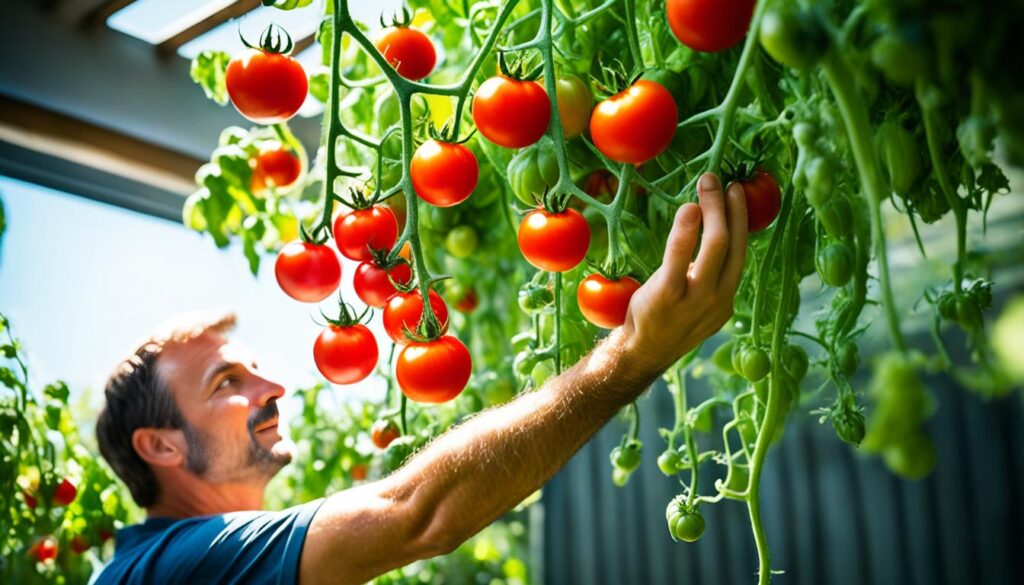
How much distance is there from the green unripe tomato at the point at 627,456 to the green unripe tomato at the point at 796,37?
594 mm

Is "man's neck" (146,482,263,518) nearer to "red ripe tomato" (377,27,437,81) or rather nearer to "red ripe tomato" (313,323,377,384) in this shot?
"red ripe tomato" (313,323,377,384)

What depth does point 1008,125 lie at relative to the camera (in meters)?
0.36

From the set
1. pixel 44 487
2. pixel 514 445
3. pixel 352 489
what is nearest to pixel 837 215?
pixel 514 445

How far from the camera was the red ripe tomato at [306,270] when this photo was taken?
30.9 inches

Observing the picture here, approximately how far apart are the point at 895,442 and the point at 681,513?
0.45 metres

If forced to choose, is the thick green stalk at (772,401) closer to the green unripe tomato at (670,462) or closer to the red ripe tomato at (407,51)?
the green unripe tomato at (670,462)

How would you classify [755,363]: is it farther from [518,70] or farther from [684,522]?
[518,70]

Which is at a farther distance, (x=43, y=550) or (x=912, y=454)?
(x=43, y=550)

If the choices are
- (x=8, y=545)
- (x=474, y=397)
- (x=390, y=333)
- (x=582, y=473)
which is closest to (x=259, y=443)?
(x=8, y=545)

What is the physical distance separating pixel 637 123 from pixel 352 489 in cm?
59

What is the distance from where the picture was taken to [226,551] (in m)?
1.14

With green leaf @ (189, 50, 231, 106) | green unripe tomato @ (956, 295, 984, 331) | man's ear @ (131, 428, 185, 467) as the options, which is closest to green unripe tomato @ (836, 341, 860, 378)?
green unripe tomato @ (956, 295, 984, 331)

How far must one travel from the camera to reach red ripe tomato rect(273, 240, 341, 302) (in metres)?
0.79

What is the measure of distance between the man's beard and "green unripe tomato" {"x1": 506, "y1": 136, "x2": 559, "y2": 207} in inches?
32.1
